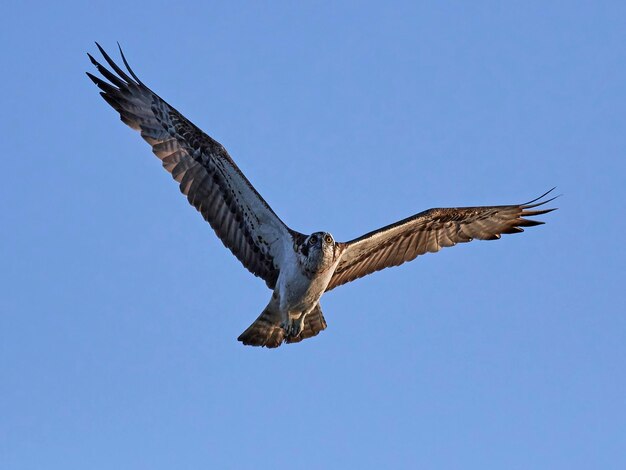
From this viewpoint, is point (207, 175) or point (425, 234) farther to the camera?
point (425, 234)

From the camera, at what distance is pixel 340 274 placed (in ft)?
46.9

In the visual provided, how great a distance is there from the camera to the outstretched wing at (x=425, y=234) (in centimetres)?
1417

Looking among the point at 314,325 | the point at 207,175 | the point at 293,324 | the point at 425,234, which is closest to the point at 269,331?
the point at 293,324

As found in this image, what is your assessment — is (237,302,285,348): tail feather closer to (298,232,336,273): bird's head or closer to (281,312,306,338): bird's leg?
(281,312,306,338): bird's leg

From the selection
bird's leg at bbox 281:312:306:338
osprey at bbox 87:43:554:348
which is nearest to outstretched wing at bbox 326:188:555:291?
osprey at bbox 87:43:554:348

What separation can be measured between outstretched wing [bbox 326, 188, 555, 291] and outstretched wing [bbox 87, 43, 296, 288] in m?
0.99

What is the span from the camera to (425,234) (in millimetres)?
14672

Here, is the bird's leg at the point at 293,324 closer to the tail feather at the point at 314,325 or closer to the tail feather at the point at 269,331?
the tail feather at the point at 269,331

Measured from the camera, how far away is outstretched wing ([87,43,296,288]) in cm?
1370

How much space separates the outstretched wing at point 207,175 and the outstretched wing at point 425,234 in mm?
989

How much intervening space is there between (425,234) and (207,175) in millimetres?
3105

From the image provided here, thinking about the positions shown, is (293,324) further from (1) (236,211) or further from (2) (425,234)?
(2) (425,234)

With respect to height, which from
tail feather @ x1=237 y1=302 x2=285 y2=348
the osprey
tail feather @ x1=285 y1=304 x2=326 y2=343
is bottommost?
tail feather @ x1=237 y1=302 x2=285 y2=348

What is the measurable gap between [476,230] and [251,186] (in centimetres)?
340
